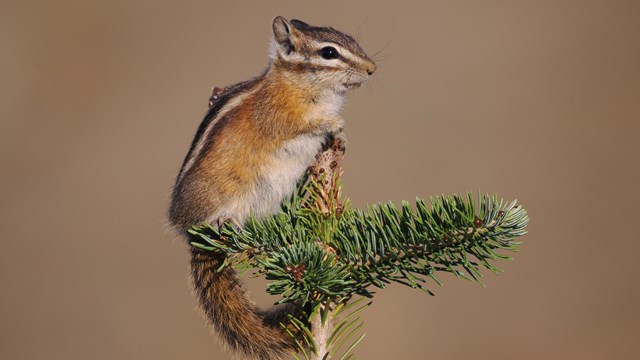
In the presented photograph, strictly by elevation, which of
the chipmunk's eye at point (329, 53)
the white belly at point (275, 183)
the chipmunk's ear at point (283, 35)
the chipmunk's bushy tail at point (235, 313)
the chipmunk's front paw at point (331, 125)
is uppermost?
the chipmunk's ear at point (283, 35)

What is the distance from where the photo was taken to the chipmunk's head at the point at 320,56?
4.35ft

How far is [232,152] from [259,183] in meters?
0.08

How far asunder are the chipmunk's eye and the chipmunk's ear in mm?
78

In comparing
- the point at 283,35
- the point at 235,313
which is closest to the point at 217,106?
the point at 283,35

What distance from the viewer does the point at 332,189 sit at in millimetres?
924

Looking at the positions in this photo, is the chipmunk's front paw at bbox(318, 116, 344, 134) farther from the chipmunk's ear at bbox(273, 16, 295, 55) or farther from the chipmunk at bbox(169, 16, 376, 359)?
the chipmunk's ear at bbox(273, 16, 295, 55)

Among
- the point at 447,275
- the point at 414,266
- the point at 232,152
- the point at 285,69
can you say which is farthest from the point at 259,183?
the point at 447,275

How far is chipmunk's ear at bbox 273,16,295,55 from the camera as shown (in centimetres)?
139

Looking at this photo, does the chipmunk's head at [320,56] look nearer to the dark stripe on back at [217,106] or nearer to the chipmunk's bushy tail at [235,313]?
the dark stripe on back at [217,106]

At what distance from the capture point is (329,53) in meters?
1.34

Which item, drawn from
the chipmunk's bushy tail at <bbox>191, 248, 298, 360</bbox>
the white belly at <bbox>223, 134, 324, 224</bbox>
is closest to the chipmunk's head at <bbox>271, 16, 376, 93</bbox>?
the white belly at <bbox>223, 134, 324, 224</bbox>

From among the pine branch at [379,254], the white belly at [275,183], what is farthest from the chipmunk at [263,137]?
the pine branch at [379,254]

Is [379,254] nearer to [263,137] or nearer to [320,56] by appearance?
[263,137]

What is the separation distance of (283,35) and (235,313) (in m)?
0.64
